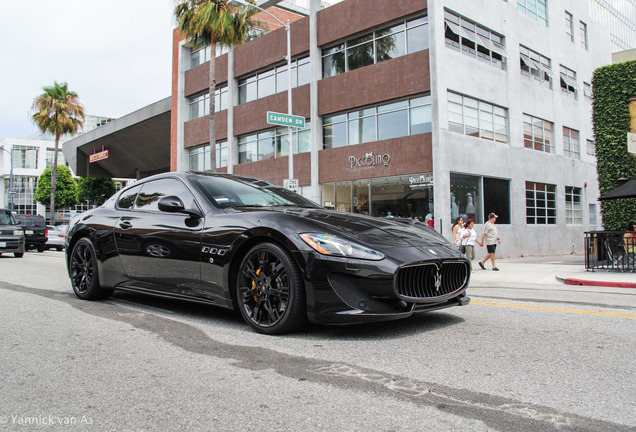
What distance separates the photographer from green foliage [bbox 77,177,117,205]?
55844 mm

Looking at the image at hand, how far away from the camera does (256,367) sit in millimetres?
3453

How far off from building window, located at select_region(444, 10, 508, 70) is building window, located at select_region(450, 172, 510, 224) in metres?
5.16

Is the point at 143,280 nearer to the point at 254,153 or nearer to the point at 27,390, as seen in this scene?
the point at 27,390

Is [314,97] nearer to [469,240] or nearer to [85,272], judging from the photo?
[469,240]

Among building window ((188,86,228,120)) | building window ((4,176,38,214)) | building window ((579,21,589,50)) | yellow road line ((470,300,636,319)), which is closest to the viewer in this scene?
yellow road line ((470,300,636,319))

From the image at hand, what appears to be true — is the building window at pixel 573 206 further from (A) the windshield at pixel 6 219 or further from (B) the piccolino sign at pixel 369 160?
(A) the windshield at pixel 6 219

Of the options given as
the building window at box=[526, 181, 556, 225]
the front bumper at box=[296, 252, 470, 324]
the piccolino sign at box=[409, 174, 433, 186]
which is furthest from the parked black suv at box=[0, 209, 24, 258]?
the building window at box=[526, 181, 556, 225]

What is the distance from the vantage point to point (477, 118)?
69.0 ft

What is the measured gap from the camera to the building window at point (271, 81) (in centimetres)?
2516

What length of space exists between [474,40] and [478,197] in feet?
21.3

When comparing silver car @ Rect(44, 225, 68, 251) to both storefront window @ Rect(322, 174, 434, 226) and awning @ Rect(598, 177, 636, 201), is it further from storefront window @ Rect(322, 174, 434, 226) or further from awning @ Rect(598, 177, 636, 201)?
awning @ Rect(598, 177, 636, 201)

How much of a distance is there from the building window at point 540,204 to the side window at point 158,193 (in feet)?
68.8

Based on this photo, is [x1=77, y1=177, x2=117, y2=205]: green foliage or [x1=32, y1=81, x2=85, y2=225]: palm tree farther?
[x1=77, y1=177, x2=117, y2=205]: green foliage

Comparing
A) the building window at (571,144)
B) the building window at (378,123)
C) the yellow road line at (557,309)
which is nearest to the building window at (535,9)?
the building window at (571,144)
